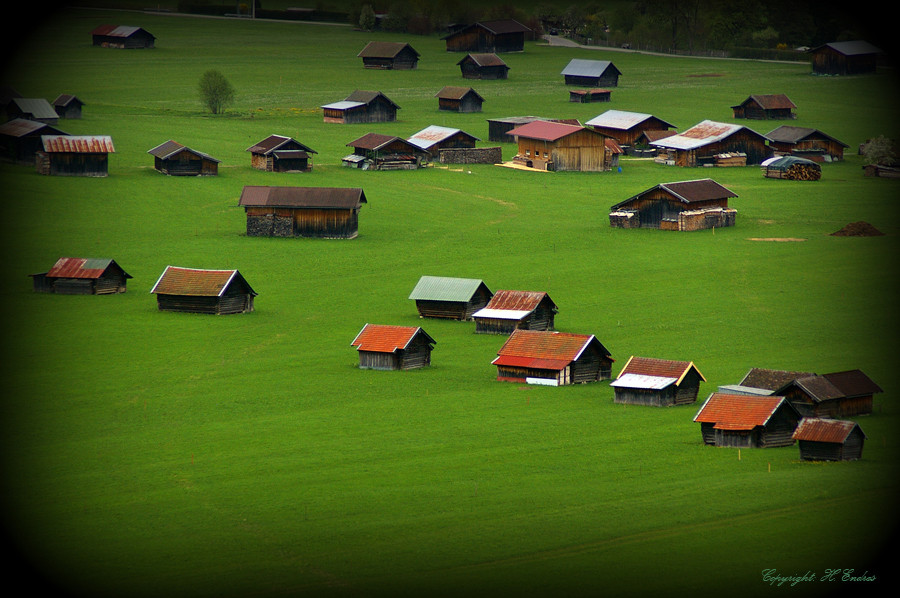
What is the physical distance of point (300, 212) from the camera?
95.5 meters

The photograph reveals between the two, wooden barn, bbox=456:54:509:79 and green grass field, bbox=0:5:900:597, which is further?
wooden barn, bbox=456:54:509:79

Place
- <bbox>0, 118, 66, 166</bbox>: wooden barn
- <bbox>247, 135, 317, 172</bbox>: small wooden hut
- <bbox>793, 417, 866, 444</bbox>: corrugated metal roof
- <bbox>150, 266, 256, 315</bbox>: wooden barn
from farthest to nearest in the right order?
1. <bbox>247, 135, 317, 172</bbox>: small wooden hut
2. <bbox>0, 118, 66, 166</bbox>: wooden barn
3. <bbox>150, 266, 256, 315</bbox>: wooden barn
4. <bbox>793, 417, 866, 444</bbox>: corrugated metal roof

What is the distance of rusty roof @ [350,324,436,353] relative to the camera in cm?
6562

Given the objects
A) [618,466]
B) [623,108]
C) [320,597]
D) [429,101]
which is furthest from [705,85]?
[320,597]

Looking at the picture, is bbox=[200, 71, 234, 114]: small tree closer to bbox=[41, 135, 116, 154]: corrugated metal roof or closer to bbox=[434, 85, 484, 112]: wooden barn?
bbox=[434, 85, 484, 112]: wooden barn

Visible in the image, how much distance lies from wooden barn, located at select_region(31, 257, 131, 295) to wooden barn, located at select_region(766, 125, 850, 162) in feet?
236

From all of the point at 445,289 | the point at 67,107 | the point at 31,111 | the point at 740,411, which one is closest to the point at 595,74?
the point at 67,107

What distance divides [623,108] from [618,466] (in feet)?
355

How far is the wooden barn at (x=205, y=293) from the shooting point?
76312 mm

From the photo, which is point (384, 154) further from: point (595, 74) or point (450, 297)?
point (595, 74)

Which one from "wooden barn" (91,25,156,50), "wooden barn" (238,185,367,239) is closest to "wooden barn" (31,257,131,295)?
"wooden barn" (238,185,367,239)

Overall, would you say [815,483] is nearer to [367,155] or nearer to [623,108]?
[367,155]

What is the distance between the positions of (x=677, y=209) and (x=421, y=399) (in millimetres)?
45232

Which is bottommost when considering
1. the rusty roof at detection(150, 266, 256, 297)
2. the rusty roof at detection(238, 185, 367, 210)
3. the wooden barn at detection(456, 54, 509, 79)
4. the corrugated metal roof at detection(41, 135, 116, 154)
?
the rusty roof at detection(150, 266, 256, 297)
